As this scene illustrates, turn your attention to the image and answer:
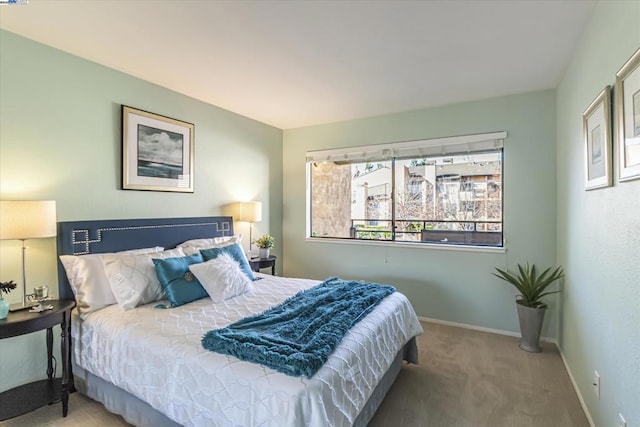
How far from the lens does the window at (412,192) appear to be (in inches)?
145

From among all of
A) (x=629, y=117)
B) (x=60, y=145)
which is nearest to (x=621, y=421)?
(x=629, y=117)

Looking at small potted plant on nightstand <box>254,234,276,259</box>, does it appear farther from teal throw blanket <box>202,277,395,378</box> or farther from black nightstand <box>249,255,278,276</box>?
teal throw blanket <box>202,277,395,378</box>

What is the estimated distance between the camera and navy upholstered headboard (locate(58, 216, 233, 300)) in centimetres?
245

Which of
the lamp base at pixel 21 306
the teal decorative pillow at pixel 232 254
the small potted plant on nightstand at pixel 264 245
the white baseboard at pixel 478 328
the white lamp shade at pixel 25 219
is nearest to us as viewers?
the white lamp shade at pixel 25 219

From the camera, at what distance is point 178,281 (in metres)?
2.46

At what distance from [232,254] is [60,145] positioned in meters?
1.62

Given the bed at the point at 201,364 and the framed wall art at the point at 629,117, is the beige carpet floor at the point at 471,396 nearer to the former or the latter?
the bed at the point at 201,364

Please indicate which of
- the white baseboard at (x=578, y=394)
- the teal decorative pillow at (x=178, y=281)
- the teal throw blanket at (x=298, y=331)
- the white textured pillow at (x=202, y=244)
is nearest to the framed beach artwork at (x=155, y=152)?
the white textured pillow at (x=202, y=244)

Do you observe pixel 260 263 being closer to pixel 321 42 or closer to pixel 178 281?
pixel 178 281

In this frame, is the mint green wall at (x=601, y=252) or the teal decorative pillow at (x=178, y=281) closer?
the mint green wall at (x=601, y=252)

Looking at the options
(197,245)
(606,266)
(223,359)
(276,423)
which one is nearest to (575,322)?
(606,266)

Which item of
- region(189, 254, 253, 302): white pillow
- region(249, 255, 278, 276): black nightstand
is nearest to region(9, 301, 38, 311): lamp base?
region(189, 254, 253, 302): white pillow

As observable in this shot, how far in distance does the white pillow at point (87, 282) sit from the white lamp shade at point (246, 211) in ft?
5.64

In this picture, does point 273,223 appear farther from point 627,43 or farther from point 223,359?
point 627,43
